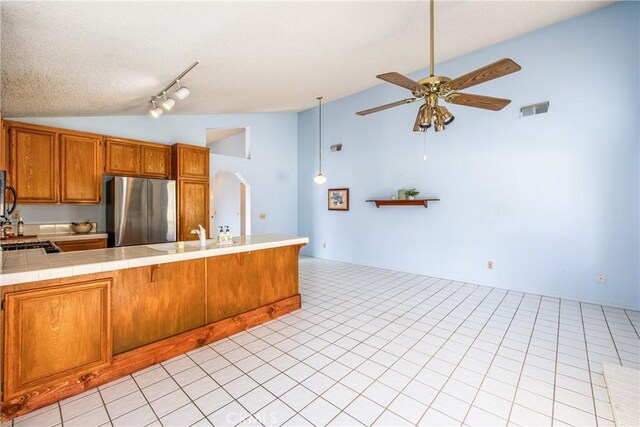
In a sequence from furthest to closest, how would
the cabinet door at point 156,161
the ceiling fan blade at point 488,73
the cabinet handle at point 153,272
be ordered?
the cabinet door at point 156,161
the cabinet handle at point 153,272
the ceiling fan blade at point 488,73

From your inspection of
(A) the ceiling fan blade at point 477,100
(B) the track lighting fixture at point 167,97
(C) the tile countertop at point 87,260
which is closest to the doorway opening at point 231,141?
(B) the track lighting fixture at point 167,97

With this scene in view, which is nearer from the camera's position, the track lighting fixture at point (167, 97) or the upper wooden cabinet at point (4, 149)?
the track lighting fixture at point (167, 97)

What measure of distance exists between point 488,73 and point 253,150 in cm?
557

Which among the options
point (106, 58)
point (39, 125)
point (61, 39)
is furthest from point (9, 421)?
point (39, 125)

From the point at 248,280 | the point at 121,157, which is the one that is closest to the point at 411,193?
the point at 248,280

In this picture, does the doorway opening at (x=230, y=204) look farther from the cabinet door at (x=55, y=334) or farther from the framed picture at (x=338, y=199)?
the cabinet door at (x=55, y=334)

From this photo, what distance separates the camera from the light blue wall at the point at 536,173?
360 centimetres

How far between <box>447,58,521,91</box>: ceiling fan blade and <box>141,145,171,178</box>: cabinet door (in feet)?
15.2

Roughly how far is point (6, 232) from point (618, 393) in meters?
6.40

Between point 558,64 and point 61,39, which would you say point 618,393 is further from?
point 61,39

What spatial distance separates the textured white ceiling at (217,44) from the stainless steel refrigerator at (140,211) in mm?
1145

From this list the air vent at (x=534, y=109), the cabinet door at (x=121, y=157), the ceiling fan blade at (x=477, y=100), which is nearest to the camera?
the ceiling fan blade at (x=477, y=100)

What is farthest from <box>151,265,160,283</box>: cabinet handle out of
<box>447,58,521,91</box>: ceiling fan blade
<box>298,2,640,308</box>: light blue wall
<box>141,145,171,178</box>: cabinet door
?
<box>298,2,640,308</box>: light blue wall

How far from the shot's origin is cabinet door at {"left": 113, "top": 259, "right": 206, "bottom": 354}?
222cm
